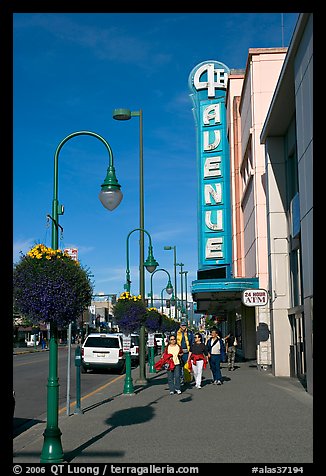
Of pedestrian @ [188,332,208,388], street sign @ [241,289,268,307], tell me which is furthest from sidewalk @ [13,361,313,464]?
street sign @ [241,289,268,307]

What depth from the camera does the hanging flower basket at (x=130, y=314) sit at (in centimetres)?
2141

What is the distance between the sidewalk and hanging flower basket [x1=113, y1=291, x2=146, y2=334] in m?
3.19

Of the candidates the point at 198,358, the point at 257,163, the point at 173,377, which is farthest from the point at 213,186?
the point at 173,377

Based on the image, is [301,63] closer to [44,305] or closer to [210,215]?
[44,305]

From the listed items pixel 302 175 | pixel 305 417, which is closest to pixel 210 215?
pixel 302 175

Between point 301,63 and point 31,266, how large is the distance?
385 inches

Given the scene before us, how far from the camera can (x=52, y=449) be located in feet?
29.2

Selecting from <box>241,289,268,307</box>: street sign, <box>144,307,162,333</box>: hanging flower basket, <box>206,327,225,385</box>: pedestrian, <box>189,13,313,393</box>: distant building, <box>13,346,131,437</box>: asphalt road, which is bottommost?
<box>13,346,131,437</box>: asphalt road

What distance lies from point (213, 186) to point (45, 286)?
31.5 meters

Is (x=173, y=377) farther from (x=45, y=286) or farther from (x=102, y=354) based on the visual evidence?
(x=102, y=354)

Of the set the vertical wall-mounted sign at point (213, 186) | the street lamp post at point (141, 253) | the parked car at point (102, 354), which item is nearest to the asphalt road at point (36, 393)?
the parked car at point (102, 354)

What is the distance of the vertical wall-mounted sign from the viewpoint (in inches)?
1588

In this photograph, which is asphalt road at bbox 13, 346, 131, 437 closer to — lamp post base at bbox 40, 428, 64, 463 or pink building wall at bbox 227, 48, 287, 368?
lamp post base at bbox 40, 428, 64, 463

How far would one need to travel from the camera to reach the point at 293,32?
1652cm
